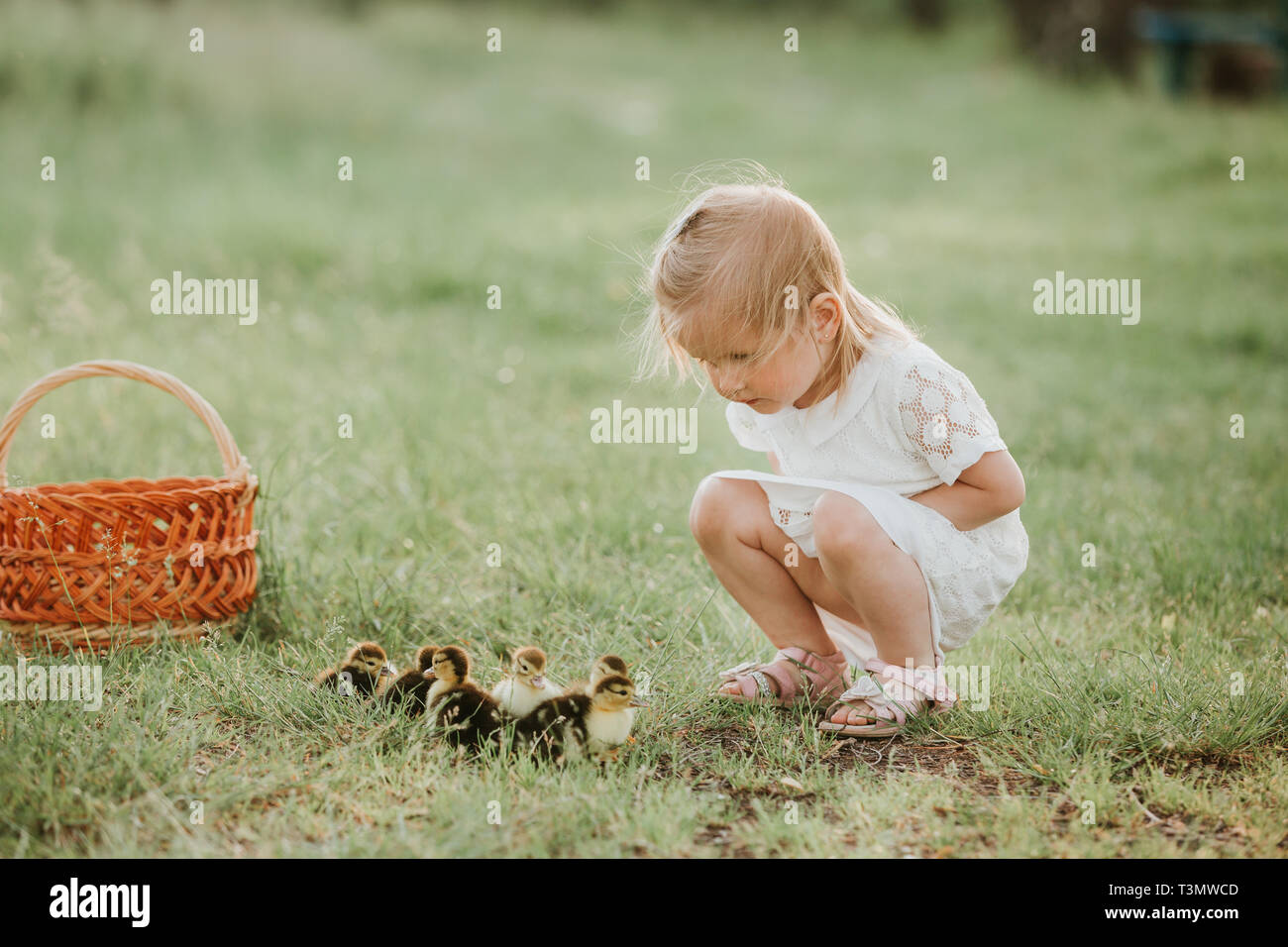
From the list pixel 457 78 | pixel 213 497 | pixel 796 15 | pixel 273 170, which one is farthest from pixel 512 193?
pixel 796 15

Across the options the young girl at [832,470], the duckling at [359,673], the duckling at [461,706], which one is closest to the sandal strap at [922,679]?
the young girl at [832,470]

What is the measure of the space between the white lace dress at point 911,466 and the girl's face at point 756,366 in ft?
0.43

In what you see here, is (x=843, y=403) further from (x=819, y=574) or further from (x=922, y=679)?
(x=922, y=679)

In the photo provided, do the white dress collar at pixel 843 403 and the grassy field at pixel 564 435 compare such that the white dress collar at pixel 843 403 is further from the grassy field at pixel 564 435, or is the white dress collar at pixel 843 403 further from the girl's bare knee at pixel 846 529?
the grassy field at pixel 564 435

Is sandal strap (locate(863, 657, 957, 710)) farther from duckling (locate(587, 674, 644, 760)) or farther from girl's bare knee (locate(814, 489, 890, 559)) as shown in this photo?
duckling (locate(587, 674, 644, 760))

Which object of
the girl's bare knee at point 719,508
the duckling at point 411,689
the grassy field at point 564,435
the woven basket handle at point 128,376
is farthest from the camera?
the woven basket handle at point 128,376

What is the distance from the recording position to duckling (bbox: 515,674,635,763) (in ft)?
7.98

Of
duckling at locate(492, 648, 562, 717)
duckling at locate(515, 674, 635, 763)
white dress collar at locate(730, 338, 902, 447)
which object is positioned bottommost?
duckling at locate(515, 674, 635, 763)

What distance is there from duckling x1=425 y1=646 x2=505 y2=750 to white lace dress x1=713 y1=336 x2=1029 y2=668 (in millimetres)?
765

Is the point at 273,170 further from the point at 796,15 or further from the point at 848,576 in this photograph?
the point at 796,15

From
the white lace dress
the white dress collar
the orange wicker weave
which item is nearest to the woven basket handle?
the orange wicker weave

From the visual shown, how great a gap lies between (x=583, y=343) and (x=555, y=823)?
13.2ft

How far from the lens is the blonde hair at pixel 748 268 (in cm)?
245

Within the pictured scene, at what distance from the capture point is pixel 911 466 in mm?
2631
